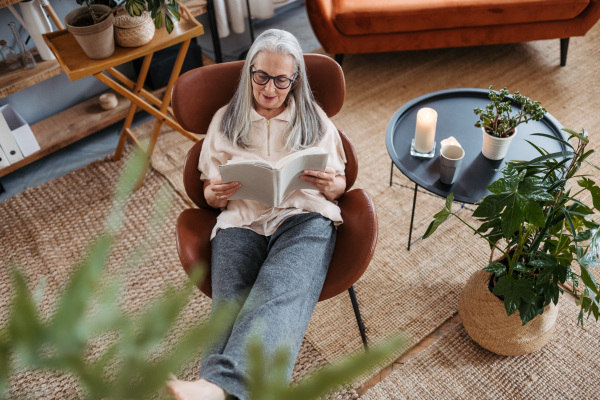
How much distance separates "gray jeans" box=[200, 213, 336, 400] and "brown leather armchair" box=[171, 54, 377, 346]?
0.05 metres

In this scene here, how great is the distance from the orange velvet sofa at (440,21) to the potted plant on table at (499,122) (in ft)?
3.32

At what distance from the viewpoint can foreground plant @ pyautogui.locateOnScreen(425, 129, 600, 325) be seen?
123 centimetres

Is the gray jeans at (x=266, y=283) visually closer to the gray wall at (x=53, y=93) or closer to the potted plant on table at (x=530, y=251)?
the potted plant on table at (x=530, y=251)

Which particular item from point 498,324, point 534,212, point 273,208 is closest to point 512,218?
→ point 534,212

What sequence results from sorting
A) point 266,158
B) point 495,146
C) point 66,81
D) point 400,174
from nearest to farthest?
point 266,158
point 495,146
point 400,174
point 66,81

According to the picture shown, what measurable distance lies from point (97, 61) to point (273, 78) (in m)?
0.83

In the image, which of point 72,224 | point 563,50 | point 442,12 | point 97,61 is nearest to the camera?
point 97,61

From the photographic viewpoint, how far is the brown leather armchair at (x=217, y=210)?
1.44 meters

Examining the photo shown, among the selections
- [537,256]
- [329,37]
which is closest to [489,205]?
[537,256]

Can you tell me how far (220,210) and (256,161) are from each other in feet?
1.28

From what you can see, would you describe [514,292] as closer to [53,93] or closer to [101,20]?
[101,20]

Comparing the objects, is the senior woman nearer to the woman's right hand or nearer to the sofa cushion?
the woman's right hand

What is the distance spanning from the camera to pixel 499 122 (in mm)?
1662

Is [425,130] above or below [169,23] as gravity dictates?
below
